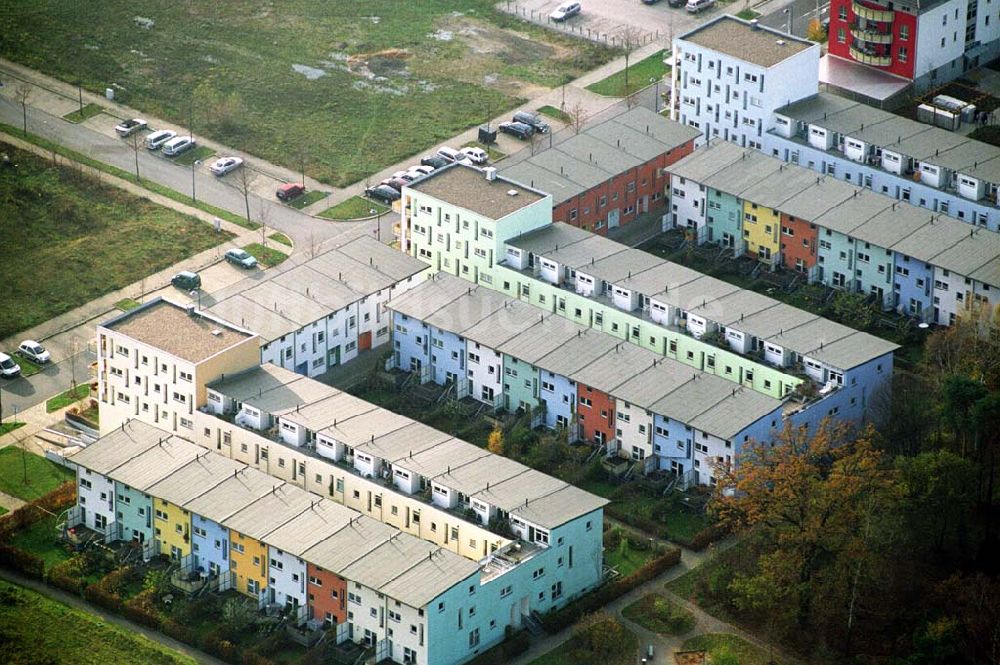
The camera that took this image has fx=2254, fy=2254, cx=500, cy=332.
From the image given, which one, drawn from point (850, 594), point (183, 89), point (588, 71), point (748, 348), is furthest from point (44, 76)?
point (850, 594)

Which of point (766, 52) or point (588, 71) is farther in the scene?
point (588, 71)

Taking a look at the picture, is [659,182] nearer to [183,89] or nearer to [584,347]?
[584,347]

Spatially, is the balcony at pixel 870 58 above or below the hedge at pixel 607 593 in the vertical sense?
above

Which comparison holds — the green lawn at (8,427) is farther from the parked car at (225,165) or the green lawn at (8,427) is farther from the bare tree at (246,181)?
the parked car at (225,165)

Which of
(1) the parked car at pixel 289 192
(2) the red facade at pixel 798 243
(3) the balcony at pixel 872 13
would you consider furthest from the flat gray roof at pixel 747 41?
(1) the parked car at pixel 289 192

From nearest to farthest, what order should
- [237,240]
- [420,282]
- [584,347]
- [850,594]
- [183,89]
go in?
[850,594] < [584,347] < [420,282] < [237,240] < [183,89]

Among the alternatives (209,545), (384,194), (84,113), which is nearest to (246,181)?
(384,194)
